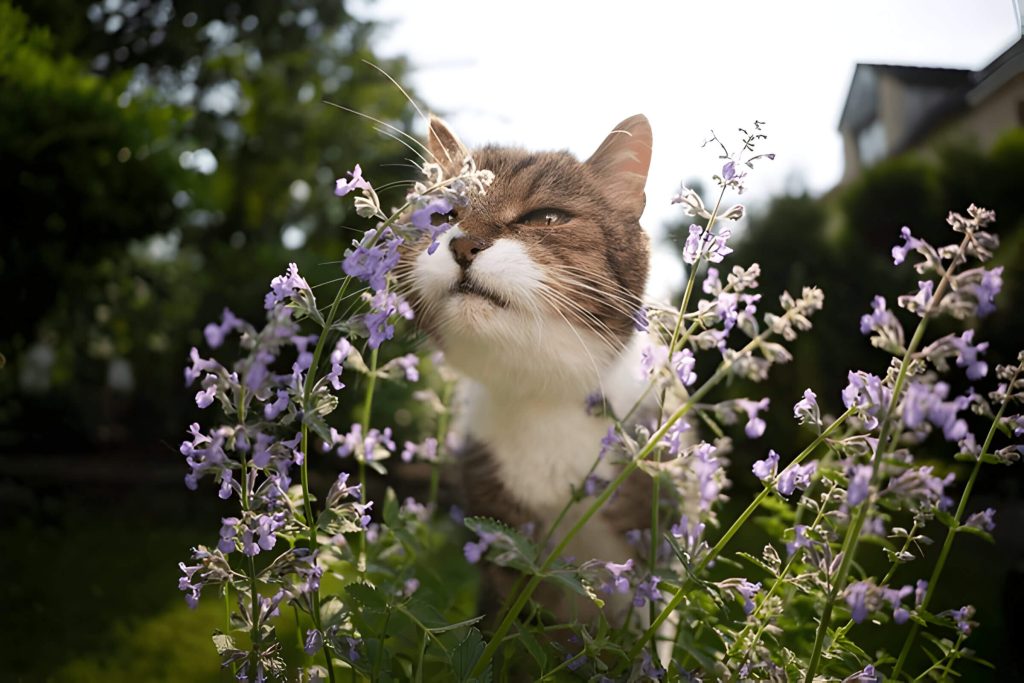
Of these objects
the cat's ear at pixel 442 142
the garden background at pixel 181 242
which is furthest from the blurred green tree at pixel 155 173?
the cat's ear at pixel 442 142

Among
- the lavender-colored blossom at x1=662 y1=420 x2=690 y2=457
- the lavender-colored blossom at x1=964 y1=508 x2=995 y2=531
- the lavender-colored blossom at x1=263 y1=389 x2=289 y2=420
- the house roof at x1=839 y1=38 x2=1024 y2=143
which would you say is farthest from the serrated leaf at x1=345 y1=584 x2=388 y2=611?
the house roof at x1=839 y1=38 x2=1024 y2=143

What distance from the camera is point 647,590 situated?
0.61 m

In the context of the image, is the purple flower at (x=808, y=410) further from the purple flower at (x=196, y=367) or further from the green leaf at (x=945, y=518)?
the purple flower at (x=196, y=367)

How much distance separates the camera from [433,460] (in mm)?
1071

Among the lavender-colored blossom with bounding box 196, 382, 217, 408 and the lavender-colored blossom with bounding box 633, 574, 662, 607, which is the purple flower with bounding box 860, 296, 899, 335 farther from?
the lavender-colored blossom with bounding box 196, 382, 217, 408

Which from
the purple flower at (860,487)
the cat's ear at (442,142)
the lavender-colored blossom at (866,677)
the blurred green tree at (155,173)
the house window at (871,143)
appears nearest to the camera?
the purple flower at (860,487)

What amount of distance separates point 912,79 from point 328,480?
5.93 ft

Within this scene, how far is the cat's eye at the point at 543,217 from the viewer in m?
0.91

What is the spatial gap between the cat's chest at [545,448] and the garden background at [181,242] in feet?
0.59

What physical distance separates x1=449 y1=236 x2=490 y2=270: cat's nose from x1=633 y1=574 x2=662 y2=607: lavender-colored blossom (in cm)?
40

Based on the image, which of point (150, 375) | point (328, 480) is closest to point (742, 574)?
point (328, 480)

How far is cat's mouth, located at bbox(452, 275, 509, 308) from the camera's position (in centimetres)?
85

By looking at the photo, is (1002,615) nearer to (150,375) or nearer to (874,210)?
(874,210)

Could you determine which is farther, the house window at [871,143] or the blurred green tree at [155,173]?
the blurred green tree at [155,173]
